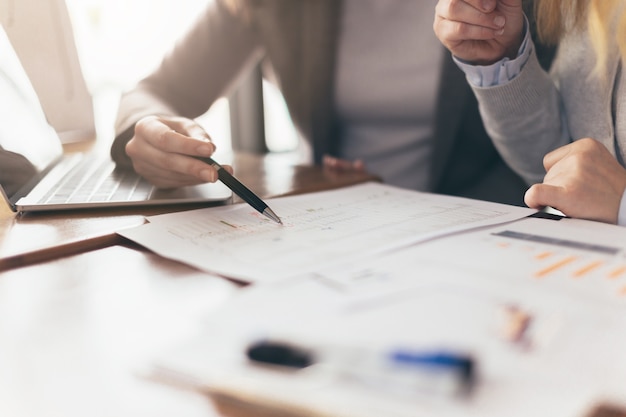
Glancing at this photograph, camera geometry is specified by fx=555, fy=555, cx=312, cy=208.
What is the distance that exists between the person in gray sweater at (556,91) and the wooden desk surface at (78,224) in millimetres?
214

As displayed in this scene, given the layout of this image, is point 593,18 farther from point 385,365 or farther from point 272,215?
point 385,365

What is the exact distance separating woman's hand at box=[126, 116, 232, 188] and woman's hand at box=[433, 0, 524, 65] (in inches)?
11.7

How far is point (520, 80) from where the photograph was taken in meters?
0.70

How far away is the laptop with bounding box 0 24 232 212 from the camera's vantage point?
1.97 ft

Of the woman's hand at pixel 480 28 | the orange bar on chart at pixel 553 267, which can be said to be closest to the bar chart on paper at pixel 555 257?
the orange bar on chart at pixel 553 267

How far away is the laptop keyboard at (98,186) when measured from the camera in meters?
0.61

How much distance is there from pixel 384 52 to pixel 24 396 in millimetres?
895

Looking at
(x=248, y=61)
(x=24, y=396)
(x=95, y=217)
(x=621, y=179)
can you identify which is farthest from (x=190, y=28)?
(x=24, y=396)

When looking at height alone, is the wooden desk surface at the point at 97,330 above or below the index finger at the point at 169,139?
below

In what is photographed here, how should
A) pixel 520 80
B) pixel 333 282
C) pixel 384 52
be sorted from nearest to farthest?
pixel 333 282, pixel 520 80, pixel 384 52

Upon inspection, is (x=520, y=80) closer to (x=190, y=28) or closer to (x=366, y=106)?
(x=366, y=106)

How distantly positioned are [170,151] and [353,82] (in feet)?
1.71

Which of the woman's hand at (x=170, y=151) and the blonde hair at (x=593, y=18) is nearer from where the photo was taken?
the woman's hand at (x=170, y=151)

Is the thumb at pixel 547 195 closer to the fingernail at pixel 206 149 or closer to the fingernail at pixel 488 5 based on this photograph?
the fingernail at pixel 488 5
